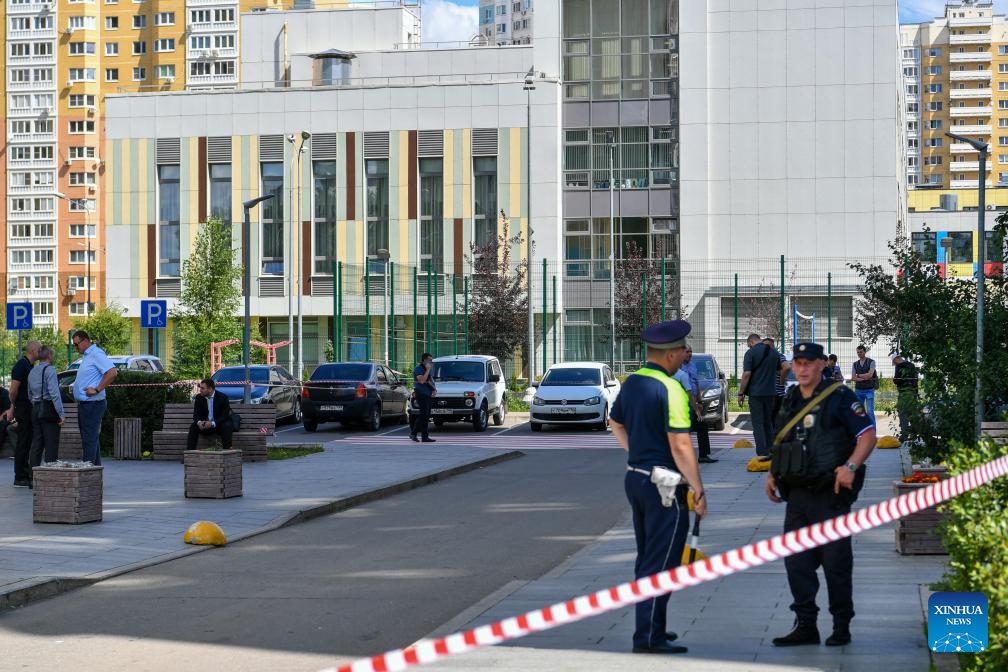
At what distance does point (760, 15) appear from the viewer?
198 feet

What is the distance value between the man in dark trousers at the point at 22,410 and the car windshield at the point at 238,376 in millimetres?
14978

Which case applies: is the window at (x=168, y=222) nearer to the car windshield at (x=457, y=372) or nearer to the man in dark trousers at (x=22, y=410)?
the car windshield at (x=457, y=372)

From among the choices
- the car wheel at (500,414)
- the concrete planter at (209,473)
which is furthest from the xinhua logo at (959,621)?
the car wheel at (500,414)

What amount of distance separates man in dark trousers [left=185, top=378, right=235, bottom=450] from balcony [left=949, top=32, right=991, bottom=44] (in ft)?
484

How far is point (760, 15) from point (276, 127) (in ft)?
72.4

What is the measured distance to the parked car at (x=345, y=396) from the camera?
32.6m

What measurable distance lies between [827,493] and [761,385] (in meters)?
12.8

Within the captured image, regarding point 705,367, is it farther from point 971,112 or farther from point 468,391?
point 971,112

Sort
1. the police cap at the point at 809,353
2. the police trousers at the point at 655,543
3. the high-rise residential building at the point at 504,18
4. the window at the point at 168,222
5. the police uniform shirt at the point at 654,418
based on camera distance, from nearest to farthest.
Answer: the police trousers at the point at 655,543 < the police uniform shirt at the point at 654,418 < the police cap at the point at 809,353 < the window at the point at 168,222 < the high-rise residential building at the point at 504,18

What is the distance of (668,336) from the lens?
8117 mm

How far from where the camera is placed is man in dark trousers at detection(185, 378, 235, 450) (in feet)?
70.1

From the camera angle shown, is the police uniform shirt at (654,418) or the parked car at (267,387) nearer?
the police uniform shirt at (654,418)

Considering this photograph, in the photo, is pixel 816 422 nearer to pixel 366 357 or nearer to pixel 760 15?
pixel 366 357

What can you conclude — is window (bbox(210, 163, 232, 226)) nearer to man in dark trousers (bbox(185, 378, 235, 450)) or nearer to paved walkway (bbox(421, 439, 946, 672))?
man in dark trousers (bbox(185, 378, 235, 450))
